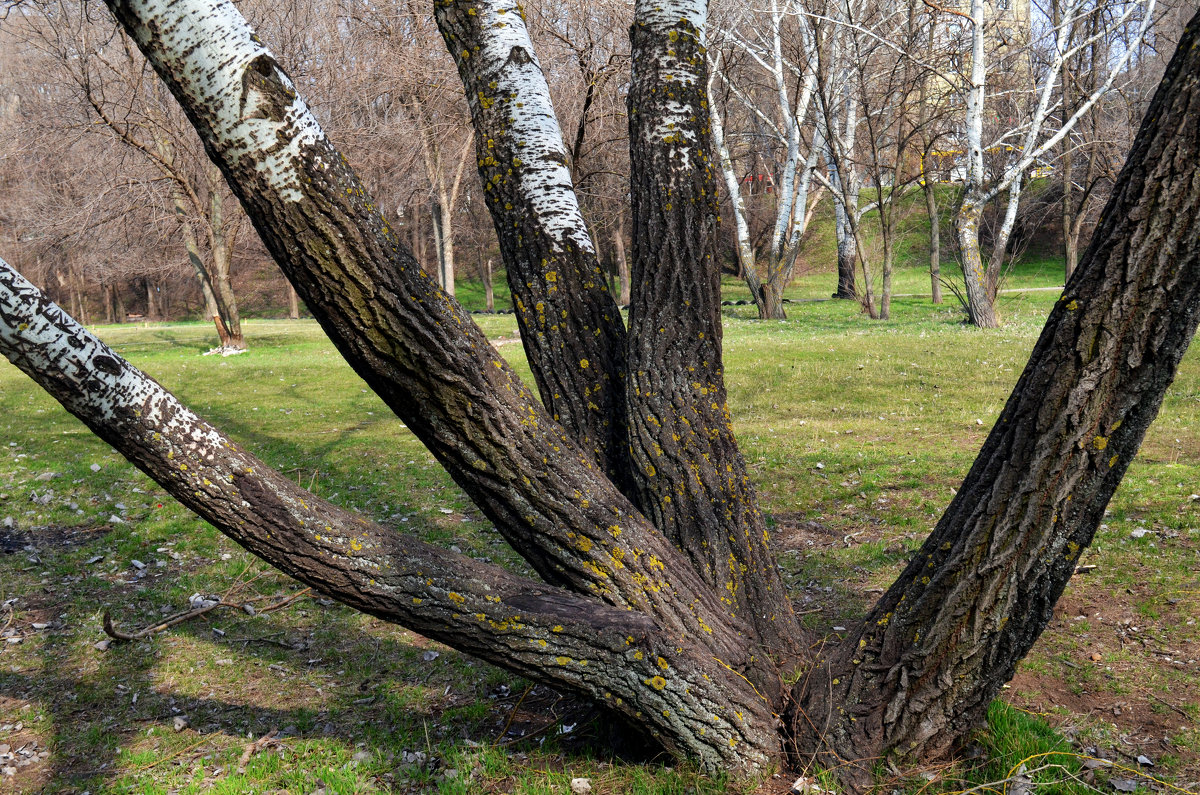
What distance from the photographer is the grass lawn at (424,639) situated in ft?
12.9

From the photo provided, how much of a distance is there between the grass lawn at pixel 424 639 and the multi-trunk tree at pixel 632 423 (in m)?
0.59

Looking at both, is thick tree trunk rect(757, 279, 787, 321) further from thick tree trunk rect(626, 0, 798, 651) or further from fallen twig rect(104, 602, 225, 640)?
thick tree trunk rect(626, 0, 798, 651)

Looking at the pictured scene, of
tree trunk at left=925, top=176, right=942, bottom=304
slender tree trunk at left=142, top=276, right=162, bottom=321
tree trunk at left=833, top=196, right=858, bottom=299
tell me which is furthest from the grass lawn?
slender tree trunk at left=142, top=276, right=162, bottom=321

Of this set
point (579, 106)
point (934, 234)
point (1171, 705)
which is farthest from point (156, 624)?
point (934, 234)

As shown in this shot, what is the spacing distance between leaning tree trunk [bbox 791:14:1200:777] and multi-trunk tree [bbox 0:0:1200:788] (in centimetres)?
1

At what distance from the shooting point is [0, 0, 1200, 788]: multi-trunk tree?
111 inches

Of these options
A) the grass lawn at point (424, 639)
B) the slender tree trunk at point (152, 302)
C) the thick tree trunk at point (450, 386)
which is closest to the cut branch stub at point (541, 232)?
the thick tree trunk at point (450, 386)

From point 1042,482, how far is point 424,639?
405 centimetres

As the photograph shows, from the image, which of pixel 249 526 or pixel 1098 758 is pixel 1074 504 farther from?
pixel 249 526

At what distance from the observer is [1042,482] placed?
3.04 m

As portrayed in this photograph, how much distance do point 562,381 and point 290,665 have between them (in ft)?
8.78

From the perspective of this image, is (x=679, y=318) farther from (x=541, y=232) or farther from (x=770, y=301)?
(x=770, y=301)

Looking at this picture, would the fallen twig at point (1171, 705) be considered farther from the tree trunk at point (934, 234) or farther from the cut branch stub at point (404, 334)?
the tree trunk at point (934, 234)

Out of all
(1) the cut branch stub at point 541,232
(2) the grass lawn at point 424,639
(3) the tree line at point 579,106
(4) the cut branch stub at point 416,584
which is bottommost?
(2) the grass lawn at point 424,639
